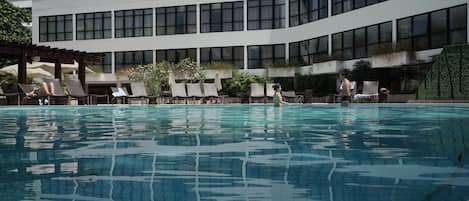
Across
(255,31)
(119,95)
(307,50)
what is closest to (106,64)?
(255,31)

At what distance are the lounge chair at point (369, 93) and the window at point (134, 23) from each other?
19605 mm

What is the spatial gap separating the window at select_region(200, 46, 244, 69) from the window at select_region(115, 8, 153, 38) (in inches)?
179

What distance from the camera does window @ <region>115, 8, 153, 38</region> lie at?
38969 mm

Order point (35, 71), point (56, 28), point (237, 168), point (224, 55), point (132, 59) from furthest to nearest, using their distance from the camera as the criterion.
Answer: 1. point (56, 28)
2. point (132, 59)
3. point (224, 55)
4. point (35, 71)
5. point (237, 168)

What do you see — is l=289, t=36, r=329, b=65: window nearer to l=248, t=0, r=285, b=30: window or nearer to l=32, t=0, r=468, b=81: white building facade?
l=32, t=0, r=468, b=81: white building facade

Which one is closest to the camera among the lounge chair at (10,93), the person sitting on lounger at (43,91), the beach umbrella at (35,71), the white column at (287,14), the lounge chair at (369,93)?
the person sitting on lounger at (43,91)

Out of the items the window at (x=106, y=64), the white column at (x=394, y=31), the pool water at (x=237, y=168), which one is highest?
the white column at (x=394, y=31)

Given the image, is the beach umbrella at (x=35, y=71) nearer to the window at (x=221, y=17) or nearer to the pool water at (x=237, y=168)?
the window at (x=221, y=17)

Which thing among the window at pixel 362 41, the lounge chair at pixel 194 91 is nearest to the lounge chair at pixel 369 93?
the window at pixel 362 41

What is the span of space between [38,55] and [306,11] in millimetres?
16942

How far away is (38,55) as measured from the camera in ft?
75.9

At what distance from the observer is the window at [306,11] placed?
106 ft

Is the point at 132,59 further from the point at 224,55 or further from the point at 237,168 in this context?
the point at 237,168

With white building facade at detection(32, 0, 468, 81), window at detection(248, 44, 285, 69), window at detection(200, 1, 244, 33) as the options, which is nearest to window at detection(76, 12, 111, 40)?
white building facade at detection(32, 0, 468, 81)
